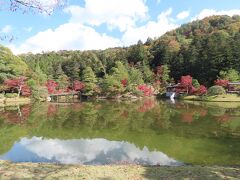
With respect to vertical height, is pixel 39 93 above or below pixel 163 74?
below

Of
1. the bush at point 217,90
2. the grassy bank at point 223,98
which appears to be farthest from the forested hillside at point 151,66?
the bush at point 217,90

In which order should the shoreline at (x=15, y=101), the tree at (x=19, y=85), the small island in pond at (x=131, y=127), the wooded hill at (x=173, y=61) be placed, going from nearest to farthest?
the small island in pond at (x=131, y=127) < the shoreline at (x=15, y=101) < the tree at (x=19, y=85) < the wooded hill at (x=173, y=61)

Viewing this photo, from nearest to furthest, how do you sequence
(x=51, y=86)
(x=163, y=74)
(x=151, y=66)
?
1. (x=51, y=86)
2. (x=163, y=74)
3. (x=151, y=66)

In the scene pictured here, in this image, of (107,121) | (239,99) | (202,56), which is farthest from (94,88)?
(107,121)

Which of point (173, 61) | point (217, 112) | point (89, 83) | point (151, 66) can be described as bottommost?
point (217, 112)

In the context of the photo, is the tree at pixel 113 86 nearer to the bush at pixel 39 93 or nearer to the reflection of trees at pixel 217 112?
the bush at pixel 39 93

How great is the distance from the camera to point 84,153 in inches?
708

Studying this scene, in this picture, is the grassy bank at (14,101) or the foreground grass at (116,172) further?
the grassy bank at (14,101)

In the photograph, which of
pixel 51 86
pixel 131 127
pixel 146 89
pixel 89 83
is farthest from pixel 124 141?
pixel 51 86

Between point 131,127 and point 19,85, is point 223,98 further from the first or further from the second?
point 19,85

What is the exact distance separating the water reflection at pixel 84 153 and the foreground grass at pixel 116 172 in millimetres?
3294

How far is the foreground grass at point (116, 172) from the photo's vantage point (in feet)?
35.2

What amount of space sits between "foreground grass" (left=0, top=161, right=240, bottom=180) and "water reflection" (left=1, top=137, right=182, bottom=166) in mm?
3294

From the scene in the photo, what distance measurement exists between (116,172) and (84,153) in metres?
6.84
